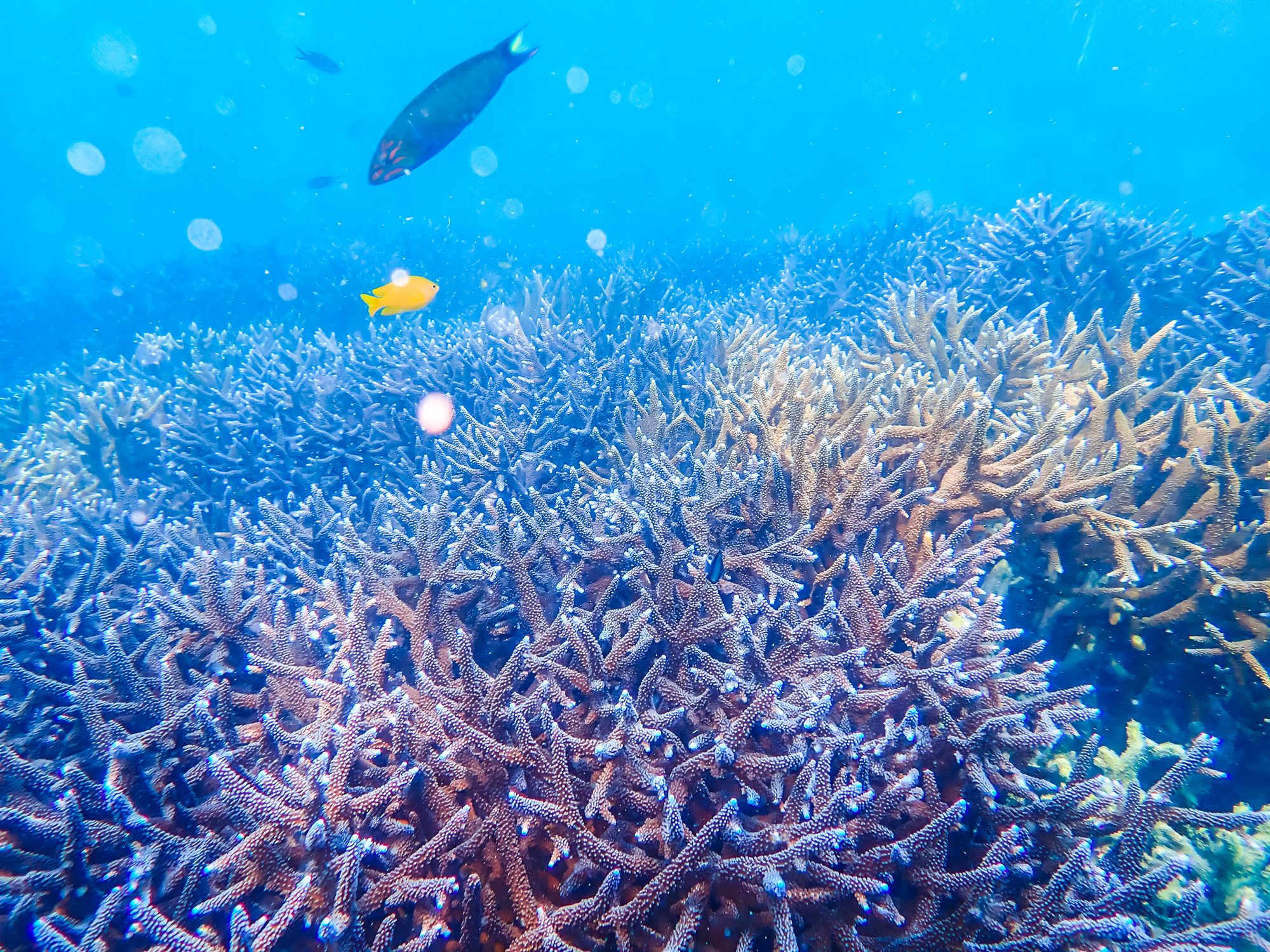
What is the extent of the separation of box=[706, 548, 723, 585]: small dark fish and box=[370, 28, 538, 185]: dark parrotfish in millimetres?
3273

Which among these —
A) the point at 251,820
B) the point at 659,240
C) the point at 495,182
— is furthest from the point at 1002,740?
the point at 495,182

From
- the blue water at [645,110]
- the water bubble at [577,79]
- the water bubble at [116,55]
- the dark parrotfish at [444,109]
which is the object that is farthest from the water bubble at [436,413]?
the water bubble at [116,55]

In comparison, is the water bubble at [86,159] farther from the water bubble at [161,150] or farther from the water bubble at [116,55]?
the water bubble at [116,55]

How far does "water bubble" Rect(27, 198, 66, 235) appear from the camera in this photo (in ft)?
175

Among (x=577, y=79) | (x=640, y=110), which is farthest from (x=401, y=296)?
(x=577, y=79)

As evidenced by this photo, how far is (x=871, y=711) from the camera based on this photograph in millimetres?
1977

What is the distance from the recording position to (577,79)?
53.2 metres

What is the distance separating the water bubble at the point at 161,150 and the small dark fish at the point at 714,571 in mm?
77976

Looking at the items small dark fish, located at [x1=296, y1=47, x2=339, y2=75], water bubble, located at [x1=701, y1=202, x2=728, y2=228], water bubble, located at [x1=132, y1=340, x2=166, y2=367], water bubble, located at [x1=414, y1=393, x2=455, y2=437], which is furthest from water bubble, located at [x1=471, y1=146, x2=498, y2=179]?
water bubble, located at [x1=414, y1=393, x2=455, y2=437]

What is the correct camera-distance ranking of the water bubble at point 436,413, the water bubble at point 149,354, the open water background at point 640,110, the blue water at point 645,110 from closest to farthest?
the water bubble at point 436,413 → the water bubble at point 149,354 → the open water background at point 640,110 → the blue water at point 645,110

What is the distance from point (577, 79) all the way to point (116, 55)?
175ft

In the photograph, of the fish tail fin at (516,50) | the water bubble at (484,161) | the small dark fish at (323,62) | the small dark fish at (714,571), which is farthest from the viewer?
the water bubble at (484,161)

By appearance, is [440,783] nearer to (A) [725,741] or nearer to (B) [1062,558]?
(A) [725,741]

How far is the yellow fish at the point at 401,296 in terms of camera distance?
3941 mm
